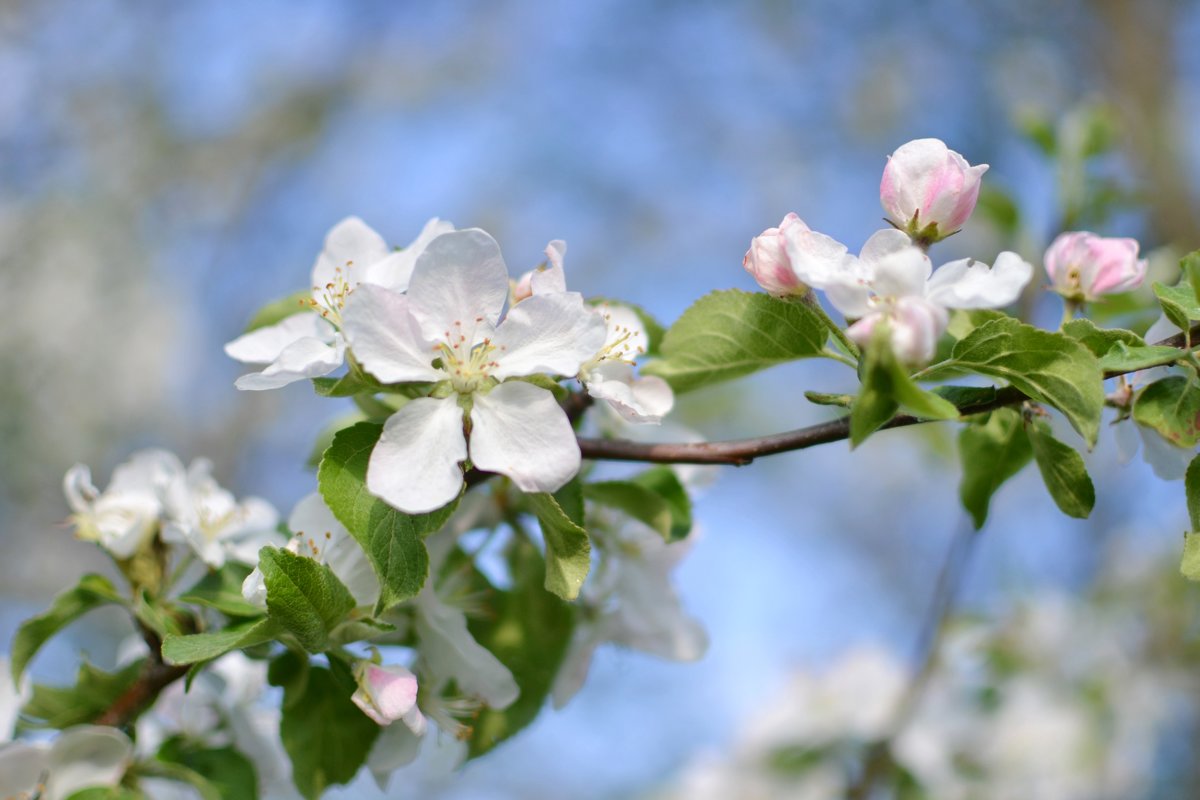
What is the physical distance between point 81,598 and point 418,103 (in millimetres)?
7098

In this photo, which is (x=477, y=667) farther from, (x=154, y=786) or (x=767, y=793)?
(x=767, y=793)

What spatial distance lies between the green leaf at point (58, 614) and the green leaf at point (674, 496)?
0.49 meters

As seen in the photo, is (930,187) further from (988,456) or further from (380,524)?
(380,524)

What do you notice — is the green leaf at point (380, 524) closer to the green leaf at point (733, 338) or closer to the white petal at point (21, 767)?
the green leaf at point (733, 338)

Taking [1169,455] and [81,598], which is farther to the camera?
[81,598]

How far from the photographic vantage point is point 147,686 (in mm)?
926

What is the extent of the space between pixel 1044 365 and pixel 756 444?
0.67 feet

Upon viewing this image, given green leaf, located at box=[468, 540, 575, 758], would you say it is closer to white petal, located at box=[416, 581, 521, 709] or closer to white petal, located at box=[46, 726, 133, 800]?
white petal, located at box=[416, 581, 521, 709]

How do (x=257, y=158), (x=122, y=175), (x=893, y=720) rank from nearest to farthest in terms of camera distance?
(x=893, y=720) → (x=122, y=175) → (x=257, y=158)

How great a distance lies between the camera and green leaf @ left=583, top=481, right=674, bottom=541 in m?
0.97

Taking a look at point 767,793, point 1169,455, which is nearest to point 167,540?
point 1169,455

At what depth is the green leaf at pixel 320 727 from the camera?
90cm

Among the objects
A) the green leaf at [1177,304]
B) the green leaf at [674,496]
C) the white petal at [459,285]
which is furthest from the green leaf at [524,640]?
the green leaf at [1177,304]

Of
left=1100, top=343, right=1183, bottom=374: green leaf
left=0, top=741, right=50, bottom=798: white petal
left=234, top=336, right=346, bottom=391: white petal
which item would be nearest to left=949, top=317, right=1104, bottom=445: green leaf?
left=1100, top=343, right=1183, bottom=374: green leaf
